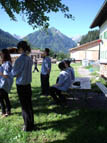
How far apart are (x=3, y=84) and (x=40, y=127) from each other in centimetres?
154

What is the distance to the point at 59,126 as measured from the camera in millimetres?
3854

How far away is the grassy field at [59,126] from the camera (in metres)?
3.28

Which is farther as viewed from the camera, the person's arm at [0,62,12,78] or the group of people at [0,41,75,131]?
the person's arm at [0,62,12,78]

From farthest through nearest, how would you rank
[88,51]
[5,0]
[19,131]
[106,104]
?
1. [88,51]
2. [5,0]
3. [106,104]
4. [19,131]

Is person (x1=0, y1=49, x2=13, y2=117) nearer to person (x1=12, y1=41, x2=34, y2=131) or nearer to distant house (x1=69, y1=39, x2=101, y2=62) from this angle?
person (x1=12, y1=41, x2=34, y2=131)

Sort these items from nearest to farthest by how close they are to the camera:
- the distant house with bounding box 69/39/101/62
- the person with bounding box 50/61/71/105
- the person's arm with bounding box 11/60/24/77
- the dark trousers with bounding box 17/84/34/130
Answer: the person's arm with bounding box 11/60/24/77
the dark trousers with bounding box 17/84/34/130
the person with bounding box 50/61/71/105
the distant house with bounding box 69/39/101/62

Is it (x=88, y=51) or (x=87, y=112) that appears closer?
(x=87, y=112)

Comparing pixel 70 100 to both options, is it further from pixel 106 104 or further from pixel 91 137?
pixel 91 137

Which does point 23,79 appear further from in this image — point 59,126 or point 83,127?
point 83,127

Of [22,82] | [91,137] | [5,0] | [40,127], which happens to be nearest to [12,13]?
[5,0]

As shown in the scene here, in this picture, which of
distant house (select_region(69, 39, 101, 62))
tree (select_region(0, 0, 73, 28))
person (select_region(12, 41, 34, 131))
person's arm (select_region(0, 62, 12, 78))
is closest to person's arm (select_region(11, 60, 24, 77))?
person (select_region(12, 41, 34, 131))

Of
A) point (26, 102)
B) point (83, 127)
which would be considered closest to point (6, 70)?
point (26, 102)

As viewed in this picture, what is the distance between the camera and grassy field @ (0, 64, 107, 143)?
328 cm

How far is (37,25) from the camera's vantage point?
804 cm
